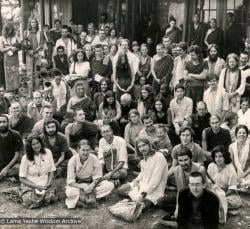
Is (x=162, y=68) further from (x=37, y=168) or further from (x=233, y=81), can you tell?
(x=37, y=168)

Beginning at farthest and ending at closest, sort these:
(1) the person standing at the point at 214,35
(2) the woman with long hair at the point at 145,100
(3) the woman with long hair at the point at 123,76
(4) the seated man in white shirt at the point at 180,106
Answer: (1) the person standing at the point at 214,35 → (3) the woman with long hair at the point at 123,76 → (2) the woman with long hair at the point at 145,100 → (4) the seated man in white shirt at the point at 180,106

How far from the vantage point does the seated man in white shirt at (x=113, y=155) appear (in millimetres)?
6996

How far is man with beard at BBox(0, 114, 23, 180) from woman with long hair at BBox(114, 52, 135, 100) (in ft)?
9.13

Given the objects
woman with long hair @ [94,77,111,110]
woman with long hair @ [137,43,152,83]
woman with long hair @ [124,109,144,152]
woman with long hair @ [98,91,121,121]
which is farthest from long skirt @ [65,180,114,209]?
woman with long hair @ [137,43,152,83]

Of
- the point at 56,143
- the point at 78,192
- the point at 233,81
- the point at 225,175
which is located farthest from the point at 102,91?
the point at 225,175

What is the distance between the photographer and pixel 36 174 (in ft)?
21.8

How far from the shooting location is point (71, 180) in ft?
21.3

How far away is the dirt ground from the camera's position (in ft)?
19.4

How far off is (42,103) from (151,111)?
74.7 inches

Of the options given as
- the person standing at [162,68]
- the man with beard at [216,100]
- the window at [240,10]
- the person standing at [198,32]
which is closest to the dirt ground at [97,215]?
the man with beard at [216,100]

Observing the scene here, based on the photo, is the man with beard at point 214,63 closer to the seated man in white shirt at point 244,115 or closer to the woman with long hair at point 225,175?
the seated man in white shirt at point 244,115

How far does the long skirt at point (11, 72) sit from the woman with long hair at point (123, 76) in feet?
10.3

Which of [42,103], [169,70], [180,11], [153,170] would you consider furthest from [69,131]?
[180,11]

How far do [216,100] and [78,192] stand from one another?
3.33 meters
